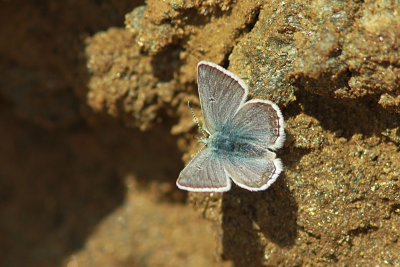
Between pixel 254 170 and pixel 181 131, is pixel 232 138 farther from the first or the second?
pixel 181 131

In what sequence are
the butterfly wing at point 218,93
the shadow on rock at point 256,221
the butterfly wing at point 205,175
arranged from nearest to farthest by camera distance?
the butterfly wing at point 205,175 < the butterfly wing at point 218,93 < the shadow on rock at point 256,221

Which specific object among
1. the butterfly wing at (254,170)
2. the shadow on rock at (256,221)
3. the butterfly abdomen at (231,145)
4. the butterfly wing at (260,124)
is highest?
the butterfly wing at (260,124)

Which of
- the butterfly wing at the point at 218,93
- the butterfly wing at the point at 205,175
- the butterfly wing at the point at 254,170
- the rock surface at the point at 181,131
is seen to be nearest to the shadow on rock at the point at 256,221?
the rock surface at the point at 181,131

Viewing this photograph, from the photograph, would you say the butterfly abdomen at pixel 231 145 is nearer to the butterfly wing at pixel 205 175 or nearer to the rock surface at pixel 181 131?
the butterfly wing at pixel 205 175

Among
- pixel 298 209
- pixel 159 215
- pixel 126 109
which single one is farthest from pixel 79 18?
pixel 298 209

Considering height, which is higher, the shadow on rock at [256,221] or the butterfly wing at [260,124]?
the butterfly wing at [260,124]

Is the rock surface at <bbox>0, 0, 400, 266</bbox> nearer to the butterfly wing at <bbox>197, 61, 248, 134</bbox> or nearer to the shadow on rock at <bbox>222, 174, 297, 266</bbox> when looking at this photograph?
the shadow on rock at <bbox>222, 174, 297, 266</bbox>

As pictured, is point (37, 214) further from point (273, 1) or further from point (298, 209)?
point (273, 1)

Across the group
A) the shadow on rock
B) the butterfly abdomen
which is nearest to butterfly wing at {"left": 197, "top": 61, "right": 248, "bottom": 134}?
the butterfly abdomen
